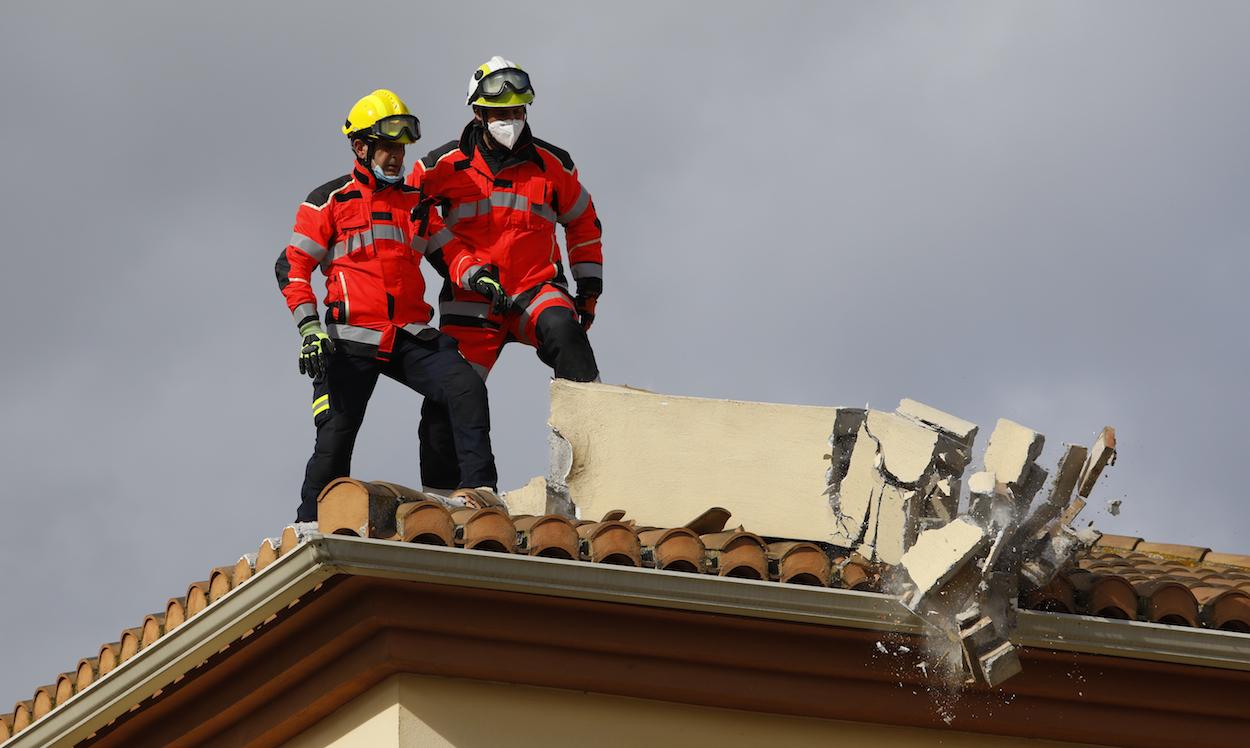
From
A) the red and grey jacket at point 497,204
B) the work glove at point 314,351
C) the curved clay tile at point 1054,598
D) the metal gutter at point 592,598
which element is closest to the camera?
the metal gutter at point 592,598

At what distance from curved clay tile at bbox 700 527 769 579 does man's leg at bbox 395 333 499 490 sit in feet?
7.30

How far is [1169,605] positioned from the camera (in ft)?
25.7

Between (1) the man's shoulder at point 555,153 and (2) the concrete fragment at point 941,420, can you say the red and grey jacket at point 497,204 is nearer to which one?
(1) the man's shoulder at point 555,153

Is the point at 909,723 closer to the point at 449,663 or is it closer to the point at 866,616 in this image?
the point at 866,616

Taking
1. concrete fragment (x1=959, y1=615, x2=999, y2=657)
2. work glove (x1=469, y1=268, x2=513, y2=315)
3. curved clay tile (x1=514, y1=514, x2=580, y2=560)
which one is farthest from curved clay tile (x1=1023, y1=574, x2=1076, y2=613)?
work glove (x1=469, y1=268, x2=513, y2=315)

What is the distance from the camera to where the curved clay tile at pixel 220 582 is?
7941mm

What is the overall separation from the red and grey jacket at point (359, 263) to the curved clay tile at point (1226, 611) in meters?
4.00

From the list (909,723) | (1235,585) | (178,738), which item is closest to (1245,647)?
(1235,585)

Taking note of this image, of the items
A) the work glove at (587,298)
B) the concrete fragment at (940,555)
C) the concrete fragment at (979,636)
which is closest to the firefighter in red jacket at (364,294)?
the work glove at (587,298)

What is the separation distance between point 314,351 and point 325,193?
878 millimetres

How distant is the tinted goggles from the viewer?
10188 mm

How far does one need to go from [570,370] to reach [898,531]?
259 centimetres

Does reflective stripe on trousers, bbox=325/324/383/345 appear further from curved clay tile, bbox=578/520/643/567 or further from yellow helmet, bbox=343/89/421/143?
curved clay tile, bbox=578/520/643/567

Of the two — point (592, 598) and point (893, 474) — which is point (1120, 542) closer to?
point (893, 474)
